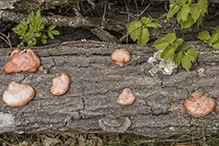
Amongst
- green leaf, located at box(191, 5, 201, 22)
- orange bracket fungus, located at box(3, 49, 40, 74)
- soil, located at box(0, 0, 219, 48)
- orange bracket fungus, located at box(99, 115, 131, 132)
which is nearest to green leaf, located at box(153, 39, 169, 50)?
green leaf, located at box(191, 5, 201, 22)

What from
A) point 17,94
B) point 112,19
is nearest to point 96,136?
point 17,94

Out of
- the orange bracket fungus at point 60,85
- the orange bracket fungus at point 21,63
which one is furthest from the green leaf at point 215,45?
the orange bracket fungus at point 21,63

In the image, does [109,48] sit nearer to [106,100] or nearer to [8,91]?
[106,100]

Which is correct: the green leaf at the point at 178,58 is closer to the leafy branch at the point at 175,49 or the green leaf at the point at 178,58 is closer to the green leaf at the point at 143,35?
the leafy branch at the point at 175,49

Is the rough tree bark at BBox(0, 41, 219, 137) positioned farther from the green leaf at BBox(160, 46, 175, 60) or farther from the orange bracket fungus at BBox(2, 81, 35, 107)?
the green leaf at BBox(160, 46, 175, 60)

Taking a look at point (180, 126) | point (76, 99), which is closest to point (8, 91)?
point (76, 99)

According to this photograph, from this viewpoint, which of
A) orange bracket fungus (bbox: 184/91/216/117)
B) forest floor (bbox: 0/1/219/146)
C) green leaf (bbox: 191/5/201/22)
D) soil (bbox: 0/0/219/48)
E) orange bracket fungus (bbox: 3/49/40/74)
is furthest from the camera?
soil (bbox: 0/0/219/48)
